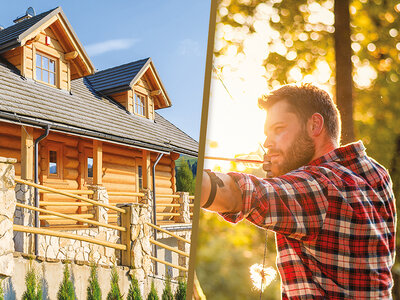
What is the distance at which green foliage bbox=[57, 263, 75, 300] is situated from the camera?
1.17m

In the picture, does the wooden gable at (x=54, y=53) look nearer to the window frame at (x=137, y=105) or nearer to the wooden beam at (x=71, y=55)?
the wooden beam at (x=71, y=55)

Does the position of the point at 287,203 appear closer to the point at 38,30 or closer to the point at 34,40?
the point at 38,30

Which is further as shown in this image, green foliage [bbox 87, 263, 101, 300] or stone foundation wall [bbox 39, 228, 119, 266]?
stone foundation wall [bbox 39, 228, 119, 266]

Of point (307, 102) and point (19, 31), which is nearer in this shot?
point (307, 102)

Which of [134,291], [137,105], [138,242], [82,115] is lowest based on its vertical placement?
[134,291]

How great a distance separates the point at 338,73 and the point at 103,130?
1.55 metres

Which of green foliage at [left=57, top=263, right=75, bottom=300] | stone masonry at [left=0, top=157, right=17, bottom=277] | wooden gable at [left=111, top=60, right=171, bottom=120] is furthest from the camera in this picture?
wooden gable at [left=111, top=60, right=171, bottom=120]

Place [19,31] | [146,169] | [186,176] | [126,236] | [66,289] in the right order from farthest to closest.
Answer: [146,169] < [186,176] < [19,31] < [126,236] < [66,289]

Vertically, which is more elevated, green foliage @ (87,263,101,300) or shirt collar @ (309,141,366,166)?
shirt collar @ (309,141,366,166)

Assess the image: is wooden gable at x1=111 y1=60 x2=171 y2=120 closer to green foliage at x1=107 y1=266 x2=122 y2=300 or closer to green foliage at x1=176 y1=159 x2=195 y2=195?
green foliage at x1=176 y1=159 x2=195 y2=195

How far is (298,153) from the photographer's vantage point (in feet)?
0.72

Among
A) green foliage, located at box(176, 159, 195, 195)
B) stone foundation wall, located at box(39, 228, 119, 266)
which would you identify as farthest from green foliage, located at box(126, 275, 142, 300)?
green foliage, located at box(176, 159, 195, 195)

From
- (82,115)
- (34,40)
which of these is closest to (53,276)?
(82,115)

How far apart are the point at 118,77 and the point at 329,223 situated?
2433mm
